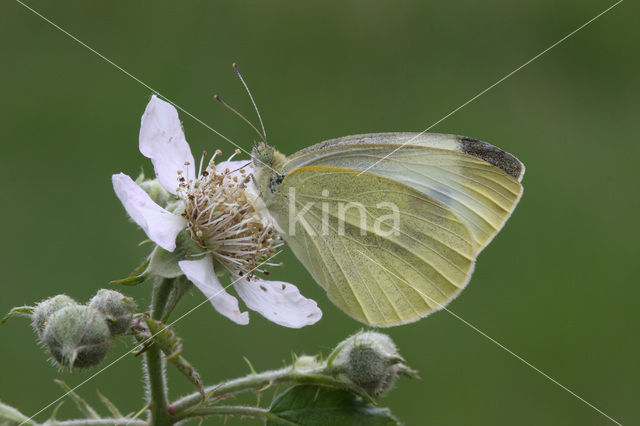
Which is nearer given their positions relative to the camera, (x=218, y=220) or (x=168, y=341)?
(x=168, y=341)

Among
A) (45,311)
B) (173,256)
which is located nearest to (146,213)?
(173,256)

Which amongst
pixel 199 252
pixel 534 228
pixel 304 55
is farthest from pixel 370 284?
pixel 304 55

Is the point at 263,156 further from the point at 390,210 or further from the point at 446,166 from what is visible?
the point at 446,166

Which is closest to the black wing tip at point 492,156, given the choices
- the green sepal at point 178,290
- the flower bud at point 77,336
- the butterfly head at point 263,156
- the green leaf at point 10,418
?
the butterfly head at point 263,156

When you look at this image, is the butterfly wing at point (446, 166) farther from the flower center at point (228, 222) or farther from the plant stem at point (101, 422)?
the plant stem at point (101, 422)

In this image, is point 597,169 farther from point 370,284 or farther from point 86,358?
point 86,358

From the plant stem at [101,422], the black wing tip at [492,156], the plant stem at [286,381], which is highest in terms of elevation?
the black wing tip at [492,156]
